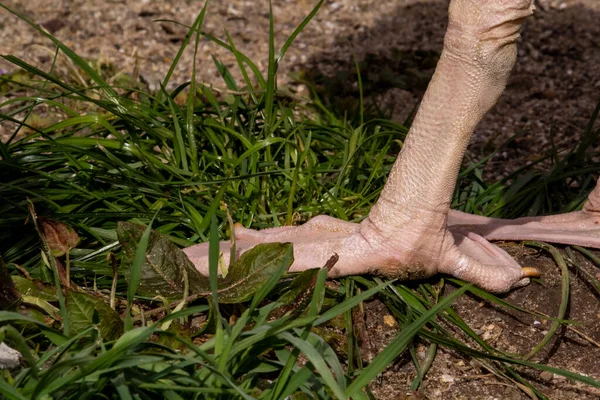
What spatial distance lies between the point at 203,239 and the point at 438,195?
0.85 meters

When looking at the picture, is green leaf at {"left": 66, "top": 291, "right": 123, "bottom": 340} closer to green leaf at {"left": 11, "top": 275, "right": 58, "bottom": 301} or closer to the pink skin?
green leaf at {"left": 11, "top": 275, "right": 58, "bottom": 301}

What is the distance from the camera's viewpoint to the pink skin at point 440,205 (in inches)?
102

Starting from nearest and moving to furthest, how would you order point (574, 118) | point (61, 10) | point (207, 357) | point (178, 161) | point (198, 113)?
point (207, 357) → point (178, 161) → point (198, 113) → point (574, 118) → point (61, 10)

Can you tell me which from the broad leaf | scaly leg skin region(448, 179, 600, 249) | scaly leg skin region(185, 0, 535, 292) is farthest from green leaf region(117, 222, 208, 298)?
scaly leg skin region(448, 179, 600, 249)

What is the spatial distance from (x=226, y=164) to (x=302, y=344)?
1362 millimetres

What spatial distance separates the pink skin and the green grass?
0.09 metres

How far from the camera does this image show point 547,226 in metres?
3.18

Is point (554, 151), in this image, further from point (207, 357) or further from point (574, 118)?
point (207, 357)

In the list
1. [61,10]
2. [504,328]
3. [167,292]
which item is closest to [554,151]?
[504,328]

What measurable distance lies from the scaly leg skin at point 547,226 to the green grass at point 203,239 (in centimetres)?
23

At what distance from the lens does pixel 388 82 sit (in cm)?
490

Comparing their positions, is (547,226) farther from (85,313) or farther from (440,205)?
(85,313)

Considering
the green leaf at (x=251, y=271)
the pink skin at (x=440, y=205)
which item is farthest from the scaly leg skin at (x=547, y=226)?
the green leaf at (x=251, y=271)

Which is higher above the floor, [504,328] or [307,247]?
[307,247]
